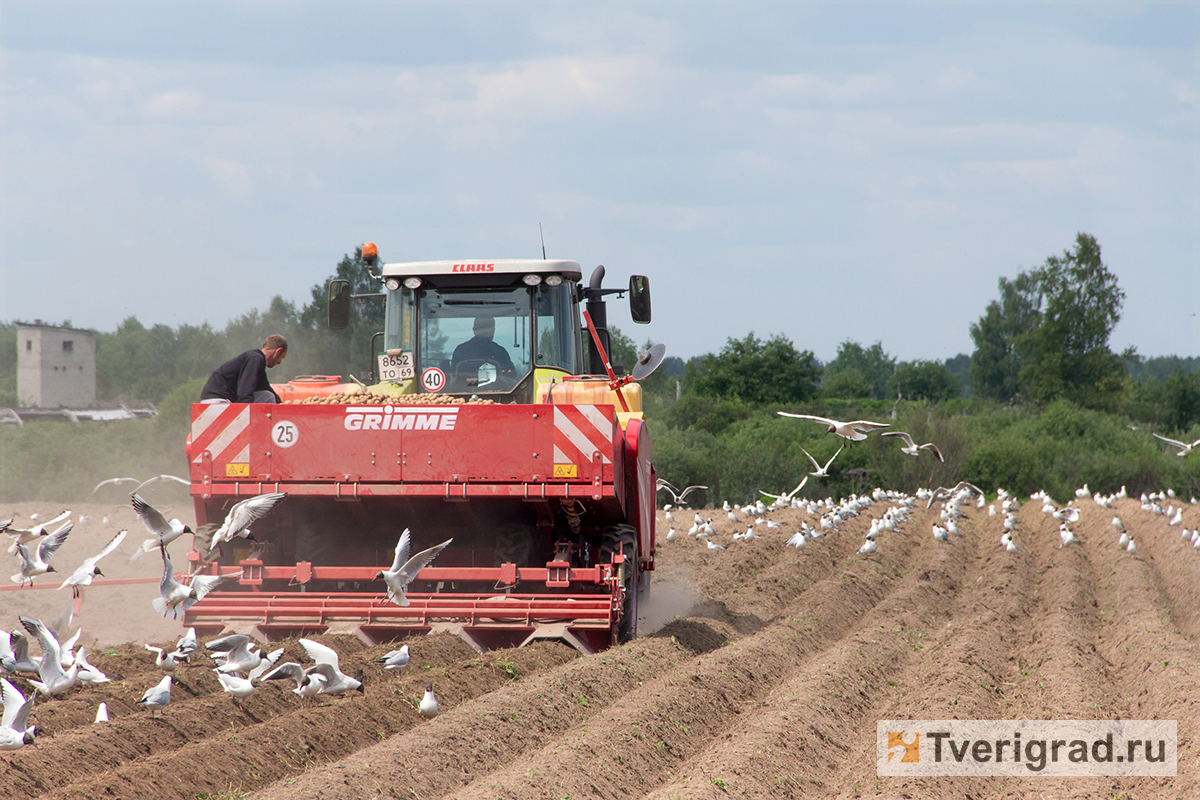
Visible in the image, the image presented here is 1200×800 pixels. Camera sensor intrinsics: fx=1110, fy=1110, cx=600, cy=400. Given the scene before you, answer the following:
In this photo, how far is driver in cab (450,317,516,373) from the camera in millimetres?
9555

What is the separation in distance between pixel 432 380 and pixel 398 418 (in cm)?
143

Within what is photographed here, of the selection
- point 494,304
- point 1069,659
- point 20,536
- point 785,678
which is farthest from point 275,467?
point 1069,659

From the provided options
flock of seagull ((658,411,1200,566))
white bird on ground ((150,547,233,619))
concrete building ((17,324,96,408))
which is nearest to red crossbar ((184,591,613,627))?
white bird on ground ((150,547,233,619))

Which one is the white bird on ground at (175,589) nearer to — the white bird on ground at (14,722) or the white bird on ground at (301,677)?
the white bird on ground at (301,677)

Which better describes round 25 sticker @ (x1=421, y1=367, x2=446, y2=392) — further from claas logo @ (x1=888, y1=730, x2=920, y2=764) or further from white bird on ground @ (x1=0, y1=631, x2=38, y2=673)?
claas logo @ (x1=888, y1=730, x2=920, y2=764)

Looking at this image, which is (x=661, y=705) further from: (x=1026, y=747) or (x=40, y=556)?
(x=40, y=556)

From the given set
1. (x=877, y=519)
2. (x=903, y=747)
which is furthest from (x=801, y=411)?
(x=903, y=747)

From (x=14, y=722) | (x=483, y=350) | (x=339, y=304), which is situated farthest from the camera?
(x=339, y=304)

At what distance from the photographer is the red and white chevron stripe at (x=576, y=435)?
26.2ft

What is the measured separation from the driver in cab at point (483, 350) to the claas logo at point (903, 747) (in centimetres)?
438

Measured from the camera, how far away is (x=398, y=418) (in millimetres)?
8070

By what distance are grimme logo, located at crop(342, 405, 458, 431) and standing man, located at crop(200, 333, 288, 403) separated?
1.10 metres

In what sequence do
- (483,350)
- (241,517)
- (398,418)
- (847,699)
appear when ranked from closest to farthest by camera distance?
1. (241,517)
2. (847,699)
3. (398,418)
4. (483,350)

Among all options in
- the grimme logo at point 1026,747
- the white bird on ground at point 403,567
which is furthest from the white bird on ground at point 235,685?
the grimme logo at point 1026,747
